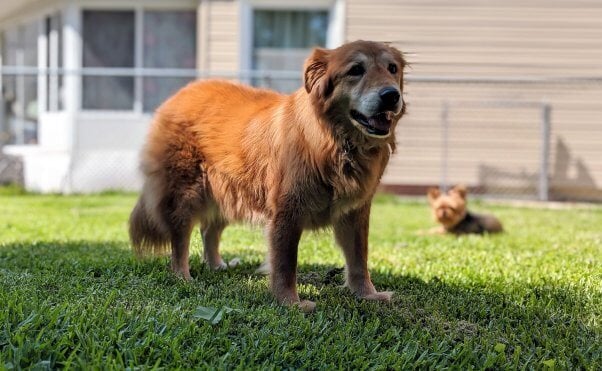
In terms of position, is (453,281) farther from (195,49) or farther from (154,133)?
(195,49)

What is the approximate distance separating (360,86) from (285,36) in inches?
432

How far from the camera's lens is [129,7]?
45.1 feet

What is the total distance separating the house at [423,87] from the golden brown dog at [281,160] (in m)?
8.85

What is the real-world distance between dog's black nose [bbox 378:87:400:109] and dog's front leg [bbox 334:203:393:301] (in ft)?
2.72

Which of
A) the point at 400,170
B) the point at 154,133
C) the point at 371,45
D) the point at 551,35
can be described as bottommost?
the point at 400,170

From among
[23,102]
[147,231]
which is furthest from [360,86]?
[23,102]

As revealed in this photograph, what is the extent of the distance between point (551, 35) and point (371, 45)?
11200mm

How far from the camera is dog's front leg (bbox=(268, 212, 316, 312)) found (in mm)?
3873

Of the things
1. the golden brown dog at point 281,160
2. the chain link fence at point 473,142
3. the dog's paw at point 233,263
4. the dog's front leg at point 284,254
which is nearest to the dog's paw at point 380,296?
the golden brown dog at point 281,160

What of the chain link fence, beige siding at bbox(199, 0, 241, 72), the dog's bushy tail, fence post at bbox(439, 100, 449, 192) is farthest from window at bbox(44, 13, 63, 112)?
the dog's bushy tail

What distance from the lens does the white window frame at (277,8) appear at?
13.9 m

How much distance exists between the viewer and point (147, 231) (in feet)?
15.6

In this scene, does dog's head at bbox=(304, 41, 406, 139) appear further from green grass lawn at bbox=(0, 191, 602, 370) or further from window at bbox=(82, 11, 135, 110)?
window at bbox=(82, 11, 135, 110)

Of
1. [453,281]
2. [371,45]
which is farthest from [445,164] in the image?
[371,45]
